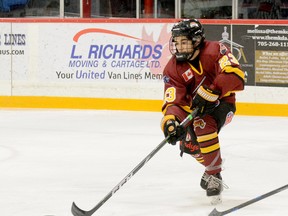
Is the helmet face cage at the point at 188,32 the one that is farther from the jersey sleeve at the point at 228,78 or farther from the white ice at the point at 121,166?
the white ice at the point at 121,166

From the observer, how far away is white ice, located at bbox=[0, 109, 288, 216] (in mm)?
3758

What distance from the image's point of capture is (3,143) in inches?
229

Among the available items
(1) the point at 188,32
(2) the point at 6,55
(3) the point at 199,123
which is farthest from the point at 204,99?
(2) the point at 6,55

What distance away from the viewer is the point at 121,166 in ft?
16.0

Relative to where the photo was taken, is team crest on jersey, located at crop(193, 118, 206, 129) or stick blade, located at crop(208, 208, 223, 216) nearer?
stick blade, located at crop(208, 208, 223, 216)

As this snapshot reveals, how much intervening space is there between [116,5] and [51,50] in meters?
1.80

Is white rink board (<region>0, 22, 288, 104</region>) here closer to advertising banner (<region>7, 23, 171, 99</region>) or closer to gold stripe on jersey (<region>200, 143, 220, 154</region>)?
advertising banner (<region>7, 23, 171, 99</region>)

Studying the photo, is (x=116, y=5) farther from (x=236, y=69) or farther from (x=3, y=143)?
(x=236, y=69)

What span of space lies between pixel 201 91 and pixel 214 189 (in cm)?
47

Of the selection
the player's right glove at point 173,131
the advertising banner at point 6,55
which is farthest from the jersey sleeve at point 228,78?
the advertising banner at point 6,55

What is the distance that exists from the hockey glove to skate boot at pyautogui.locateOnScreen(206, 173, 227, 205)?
1.10 feet

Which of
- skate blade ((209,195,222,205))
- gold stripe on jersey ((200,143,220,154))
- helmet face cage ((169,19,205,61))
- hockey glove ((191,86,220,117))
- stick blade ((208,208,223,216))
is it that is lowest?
skate blade ((209,195,222,205))

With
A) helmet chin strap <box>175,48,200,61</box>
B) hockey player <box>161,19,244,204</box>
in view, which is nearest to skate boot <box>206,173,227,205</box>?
hockey player <box>161,19,244,204</box>

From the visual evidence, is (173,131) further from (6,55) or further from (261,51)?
(6,55)
